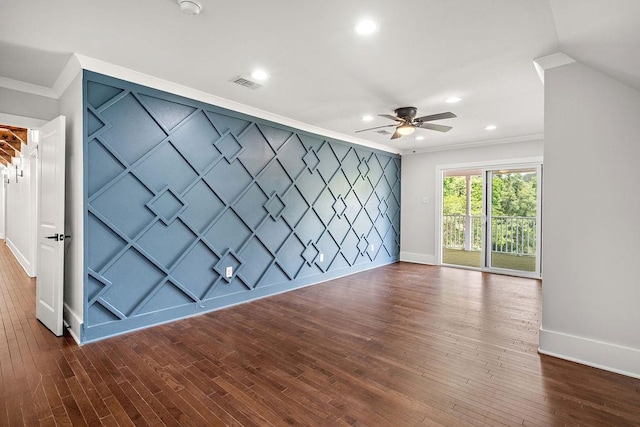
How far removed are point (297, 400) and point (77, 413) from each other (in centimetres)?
135

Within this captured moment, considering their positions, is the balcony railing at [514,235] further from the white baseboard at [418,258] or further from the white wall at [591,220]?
the white wall at [591,220]

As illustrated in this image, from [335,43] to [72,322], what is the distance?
11.8 feet

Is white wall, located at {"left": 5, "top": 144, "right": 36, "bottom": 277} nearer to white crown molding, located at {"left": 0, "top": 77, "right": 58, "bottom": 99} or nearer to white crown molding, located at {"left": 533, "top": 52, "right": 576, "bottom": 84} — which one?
white crown molding, located at {"left": 0, "top": 77, "right": 58, "bottom": 99}

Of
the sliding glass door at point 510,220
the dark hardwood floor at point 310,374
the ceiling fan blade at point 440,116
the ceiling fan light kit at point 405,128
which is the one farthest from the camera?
the sliding glass door at point 510,220

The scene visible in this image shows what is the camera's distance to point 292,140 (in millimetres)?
4773

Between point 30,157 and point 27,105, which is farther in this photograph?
point 30,157

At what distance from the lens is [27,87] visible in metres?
3.24

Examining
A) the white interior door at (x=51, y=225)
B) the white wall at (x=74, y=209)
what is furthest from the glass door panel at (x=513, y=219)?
the white interior door at (x=51, y=225)

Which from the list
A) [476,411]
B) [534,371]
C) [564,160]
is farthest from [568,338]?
[564,160]

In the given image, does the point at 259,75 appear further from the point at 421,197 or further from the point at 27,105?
the point at 421,197

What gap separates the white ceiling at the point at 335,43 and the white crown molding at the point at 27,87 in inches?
1.1

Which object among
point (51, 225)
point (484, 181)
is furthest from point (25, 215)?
point (484, 181)

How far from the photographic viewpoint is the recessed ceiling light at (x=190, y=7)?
1.95 metres

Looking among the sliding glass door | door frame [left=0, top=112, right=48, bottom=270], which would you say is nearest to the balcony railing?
the sliding glass door
